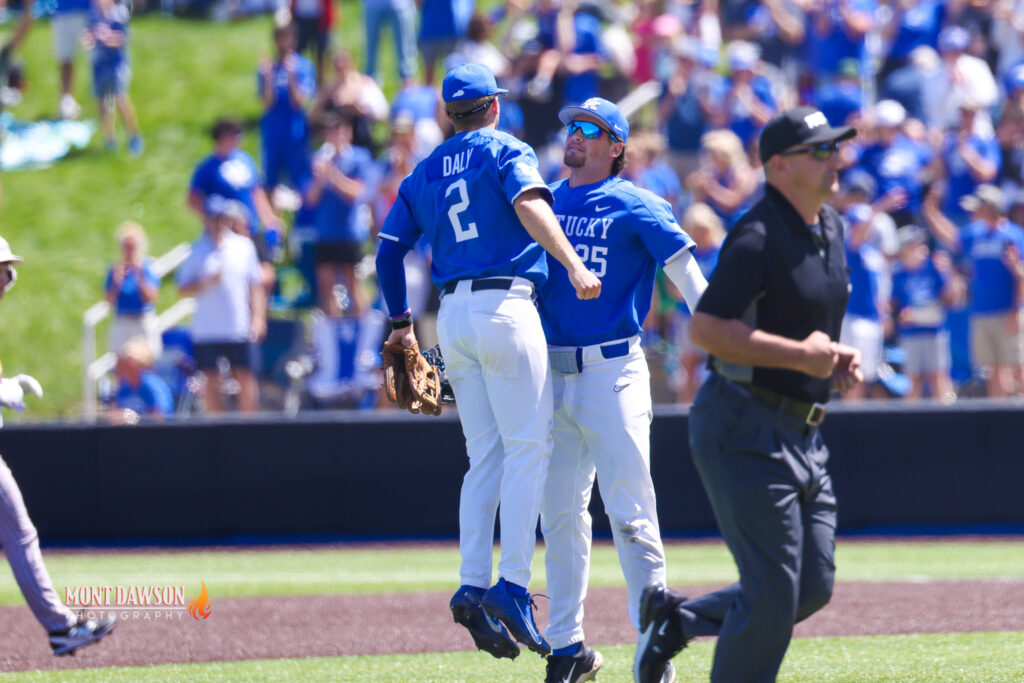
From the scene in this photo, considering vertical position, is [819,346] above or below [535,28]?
below

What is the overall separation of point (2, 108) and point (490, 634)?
693 inches

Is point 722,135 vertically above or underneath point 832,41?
underneath

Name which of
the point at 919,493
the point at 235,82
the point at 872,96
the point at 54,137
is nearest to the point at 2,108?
the point at 54,137

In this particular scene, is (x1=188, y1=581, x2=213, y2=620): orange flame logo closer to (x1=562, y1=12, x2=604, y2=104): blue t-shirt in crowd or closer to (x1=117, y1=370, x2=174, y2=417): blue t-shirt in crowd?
(x1=117, y1=370, x2=174, y2=417): blue t-shirt in crowd

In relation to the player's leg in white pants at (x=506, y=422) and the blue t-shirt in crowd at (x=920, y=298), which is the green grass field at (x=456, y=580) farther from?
the blue t-shirt in crowd at (x=920, y=298)

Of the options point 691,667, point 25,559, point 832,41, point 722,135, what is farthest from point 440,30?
point 691,667

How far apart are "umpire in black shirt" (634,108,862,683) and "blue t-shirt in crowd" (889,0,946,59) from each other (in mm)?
12574

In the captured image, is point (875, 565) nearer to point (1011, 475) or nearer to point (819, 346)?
point (1011, 475)

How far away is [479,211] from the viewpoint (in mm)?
6023

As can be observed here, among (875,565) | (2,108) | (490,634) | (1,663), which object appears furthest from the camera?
(2,108)

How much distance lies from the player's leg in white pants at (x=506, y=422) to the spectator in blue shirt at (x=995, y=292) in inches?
325

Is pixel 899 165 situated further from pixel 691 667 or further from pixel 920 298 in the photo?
pixel 691 667

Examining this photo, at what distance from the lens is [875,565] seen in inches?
413
